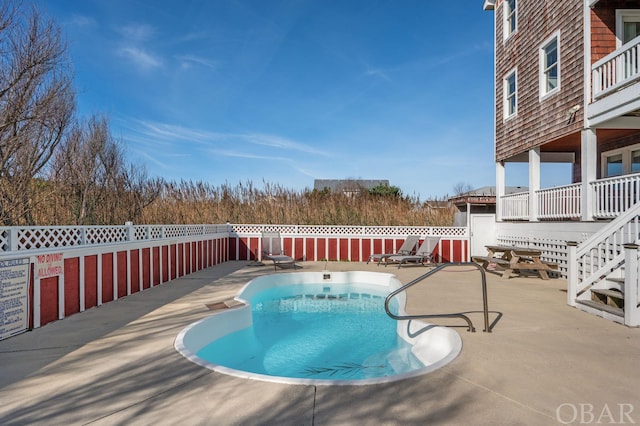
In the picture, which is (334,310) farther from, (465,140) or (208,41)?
(465,140)

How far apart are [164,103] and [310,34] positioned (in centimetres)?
614

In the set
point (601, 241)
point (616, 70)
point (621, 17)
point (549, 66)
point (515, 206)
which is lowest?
point (601, 241)

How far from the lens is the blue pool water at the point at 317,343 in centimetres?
370

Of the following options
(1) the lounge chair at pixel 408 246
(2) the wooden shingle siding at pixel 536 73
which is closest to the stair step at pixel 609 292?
(2) the wooden shingle siding at pixel 536 73

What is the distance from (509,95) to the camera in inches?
398

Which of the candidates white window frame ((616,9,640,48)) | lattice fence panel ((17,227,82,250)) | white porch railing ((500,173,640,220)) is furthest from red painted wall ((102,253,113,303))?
white window frame ((616,9,640,48))

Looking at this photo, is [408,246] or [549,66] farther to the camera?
[408,246]

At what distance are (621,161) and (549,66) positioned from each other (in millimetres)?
3008

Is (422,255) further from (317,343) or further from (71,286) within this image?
(71,286)

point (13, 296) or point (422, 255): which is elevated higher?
point (13, 296)

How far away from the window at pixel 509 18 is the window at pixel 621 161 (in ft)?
13.8

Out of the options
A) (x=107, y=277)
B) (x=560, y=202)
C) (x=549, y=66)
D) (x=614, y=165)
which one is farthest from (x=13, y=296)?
(x=614, y=165)

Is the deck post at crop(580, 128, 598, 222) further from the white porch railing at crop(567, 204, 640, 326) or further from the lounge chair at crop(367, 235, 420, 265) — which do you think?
the lounge chair at crop(367, 235, 420, 265)

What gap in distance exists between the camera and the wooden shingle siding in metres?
7.42
